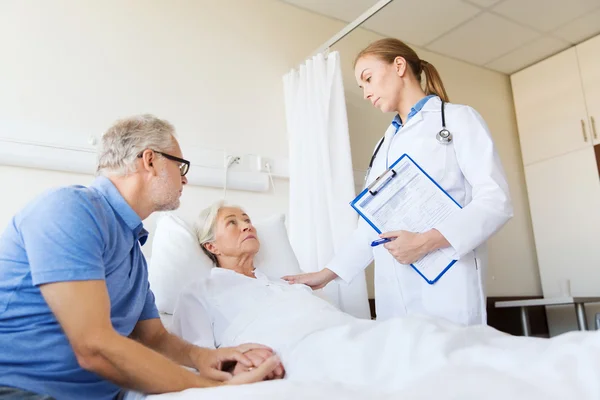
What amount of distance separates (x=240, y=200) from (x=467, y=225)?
3.92 ft

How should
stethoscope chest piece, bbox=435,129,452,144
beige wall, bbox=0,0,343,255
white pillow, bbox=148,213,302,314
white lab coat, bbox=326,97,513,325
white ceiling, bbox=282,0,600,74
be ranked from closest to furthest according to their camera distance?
white lab coat, bbox=326,97,513,325 → stethoscope chest piece, bbox=435,129,452,144 → white pillow, bbox=148,213,302,314 → beige wall, bbox=0,0,343,255 → white ceiling, bbox=282,0,600,74

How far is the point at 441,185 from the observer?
1.57m

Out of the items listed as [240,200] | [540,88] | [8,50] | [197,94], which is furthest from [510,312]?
[8,50]

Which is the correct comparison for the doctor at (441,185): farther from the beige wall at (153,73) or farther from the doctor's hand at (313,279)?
the beige wall at (153,73)

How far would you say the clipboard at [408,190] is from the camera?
58.6 inches

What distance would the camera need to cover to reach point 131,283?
1193mm

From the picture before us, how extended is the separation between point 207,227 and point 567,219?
2.57m

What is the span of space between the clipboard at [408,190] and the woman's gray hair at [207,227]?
527 millimetres

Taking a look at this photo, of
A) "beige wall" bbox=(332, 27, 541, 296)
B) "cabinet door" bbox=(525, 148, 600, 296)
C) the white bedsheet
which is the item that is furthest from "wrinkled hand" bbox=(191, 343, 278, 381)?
"cabinet door" bbox=(525, 148, 600, 296)

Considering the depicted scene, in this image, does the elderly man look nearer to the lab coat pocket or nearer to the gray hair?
the gray hair

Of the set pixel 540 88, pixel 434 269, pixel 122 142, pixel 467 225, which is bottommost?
pixel 434 269

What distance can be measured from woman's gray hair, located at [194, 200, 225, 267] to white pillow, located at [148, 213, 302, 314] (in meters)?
0.02

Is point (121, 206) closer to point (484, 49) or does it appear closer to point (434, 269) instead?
point (434, 269)

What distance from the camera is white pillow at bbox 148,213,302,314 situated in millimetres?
1698
